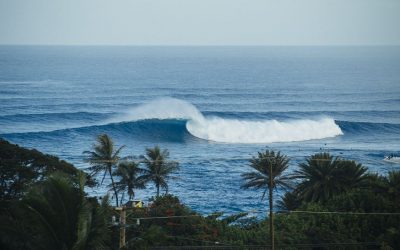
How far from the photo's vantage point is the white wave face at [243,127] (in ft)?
207

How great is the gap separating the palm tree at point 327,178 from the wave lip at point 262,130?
106 feet

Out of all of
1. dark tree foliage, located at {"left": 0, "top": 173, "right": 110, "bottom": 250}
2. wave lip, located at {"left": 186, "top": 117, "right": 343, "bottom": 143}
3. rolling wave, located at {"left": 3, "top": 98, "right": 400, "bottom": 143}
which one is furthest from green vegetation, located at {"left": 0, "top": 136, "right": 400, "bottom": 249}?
wave lip, located at {"left": 186, "top": 117, "right": 343, "bottom": 143}

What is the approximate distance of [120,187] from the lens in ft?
103

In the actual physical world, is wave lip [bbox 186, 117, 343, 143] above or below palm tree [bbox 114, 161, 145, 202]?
above

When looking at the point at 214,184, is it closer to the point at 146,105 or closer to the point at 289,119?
the point at 289,119

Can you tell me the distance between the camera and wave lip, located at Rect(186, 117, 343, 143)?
62906mm

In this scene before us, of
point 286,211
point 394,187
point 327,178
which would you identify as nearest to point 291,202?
point 286,211

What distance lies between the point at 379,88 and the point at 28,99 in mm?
54810

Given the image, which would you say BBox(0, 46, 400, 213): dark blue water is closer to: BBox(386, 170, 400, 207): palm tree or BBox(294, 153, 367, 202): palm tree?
BBox(294, 153, 367, 202): palm tree

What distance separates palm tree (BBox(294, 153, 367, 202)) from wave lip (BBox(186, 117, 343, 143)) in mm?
32347

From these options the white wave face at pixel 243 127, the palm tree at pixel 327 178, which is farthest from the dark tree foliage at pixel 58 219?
the white wave face at pixel 243 127

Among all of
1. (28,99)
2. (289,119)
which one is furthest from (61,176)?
(28,99)

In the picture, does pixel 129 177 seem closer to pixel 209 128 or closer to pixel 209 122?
pixel 209 128

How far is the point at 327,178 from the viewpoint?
28719 mm
